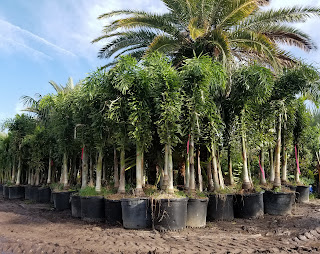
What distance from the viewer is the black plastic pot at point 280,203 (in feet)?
26.2

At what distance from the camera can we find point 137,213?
6.27 metres

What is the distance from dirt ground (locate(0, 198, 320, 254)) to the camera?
15.9 ft

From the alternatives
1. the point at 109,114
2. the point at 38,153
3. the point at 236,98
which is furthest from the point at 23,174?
the point at 236,98

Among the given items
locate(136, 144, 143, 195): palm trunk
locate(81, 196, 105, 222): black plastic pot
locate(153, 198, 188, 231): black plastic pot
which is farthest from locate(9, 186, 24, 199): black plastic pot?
locate(153, 198, 188, 231): black plastic pot

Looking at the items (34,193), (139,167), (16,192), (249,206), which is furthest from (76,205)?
(16,192)

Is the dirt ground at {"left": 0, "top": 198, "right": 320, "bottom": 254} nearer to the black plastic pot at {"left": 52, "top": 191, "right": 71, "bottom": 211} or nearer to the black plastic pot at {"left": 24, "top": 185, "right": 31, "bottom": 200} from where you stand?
the black plastic pot at {"left": 52, "top": 191, "right": 71, "bottom": 211}

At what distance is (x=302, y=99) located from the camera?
32.3ft

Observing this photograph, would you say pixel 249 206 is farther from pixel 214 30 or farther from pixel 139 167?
pixel 214 30

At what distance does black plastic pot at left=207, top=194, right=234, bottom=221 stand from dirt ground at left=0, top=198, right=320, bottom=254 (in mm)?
265

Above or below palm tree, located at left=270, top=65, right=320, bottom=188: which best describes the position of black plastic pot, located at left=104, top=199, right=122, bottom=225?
below

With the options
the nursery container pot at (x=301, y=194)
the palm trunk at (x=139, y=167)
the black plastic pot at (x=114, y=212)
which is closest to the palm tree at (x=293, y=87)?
the nursery container pot at (x=301, y=194)

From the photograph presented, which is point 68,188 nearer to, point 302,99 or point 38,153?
point 38,153

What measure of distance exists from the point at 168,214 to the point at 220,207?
1.79 metres

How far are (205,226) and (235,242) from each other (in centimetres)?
152
